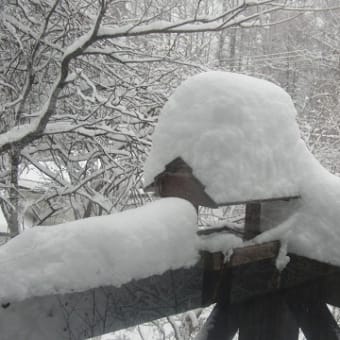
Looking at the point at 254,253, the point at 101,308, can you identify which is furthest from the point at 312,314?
the point at 101,308

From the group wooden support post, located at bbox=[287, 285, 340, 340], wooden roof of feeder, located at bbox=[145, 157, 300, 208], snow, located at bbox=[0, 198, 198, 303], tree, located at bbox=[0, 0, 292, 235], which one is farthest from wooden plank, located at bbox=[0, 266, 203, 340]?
tree, located at bbox=[0, 0, 292, 235]

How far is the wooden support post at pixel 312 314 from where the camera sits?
1175mm

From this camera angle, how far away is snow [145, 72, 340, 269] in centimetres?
99

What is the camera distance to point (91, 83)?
12.7ft

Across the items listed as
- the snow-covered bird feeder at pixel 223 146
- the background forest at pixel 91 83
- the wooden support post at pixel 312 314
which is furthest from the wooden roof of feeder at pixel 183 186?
the background forest at pixel 91 83

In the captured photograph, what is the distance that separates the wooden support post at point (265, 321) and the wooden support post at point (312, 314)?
4 centimetres

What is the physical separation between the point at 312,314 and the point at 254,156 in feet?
1.69

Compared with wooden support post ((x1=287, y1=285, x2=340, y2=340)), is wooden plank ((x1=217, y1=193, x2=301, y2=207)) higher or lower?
higher

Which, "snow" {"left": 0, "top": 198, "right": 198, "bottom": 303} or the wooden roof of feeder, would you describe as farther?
the wooden roof of feeder

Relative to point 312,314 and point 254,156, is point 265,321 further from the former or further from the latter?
point 254,156

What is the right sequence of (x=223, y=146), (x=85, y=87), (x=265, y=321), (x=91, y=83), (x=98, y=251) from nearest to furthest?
1. (x=98, y=251)
2. (x=223, y=146)
3. (x=265, y=321)
4. (x=91, y=83)
5. (x=85, y=87)

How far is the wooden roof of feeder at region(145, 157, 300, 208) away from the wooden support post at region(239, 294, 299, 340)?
0.99 ft

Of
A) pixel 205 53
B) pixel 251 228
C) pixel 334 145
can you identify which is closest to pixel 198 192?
pixel 251 228

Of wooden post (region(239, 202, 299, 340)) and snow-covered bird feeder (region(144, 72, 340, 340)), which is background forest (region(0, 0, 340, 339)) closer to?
snow-covered bird feeder (region(144, 72, 340, 340))
